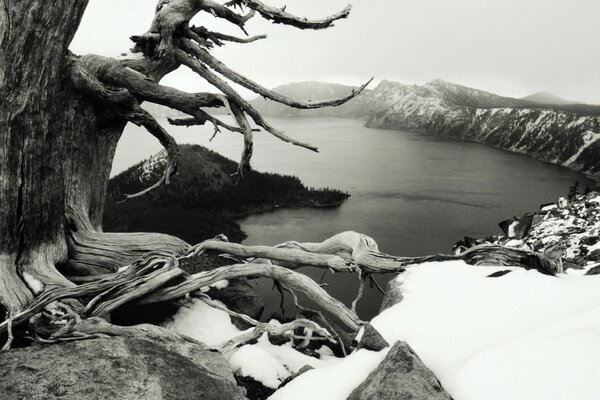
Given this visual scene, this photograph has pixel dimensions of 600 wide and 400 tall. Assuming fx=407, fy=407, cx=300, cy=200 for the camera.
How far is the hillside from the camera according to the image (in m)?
45.5

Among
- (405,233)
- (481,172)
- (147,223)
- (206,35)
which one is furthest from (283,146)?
(206,35)

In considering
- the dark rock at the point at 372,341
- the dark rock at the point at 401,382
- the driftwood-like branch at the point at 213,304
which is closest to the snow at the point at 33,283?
the driftwood-like branch at the point at 213,304

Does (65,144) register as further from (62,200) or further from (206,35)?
(206,35)

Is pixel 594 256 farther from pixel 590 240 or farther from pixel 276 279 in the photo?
pixel 276 279

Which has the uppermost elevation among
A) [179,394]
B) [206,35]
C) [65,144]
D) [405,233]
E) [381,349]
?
[206,35]

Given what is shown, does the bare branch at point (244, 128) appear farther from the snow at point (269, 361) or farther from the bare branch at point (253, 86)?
the snow at point (269, 361)

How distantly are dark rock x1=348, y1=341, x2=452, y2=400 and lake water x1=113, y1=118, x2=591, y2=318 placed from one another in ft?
17.8

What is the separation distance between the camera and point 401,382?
3189 millimetres

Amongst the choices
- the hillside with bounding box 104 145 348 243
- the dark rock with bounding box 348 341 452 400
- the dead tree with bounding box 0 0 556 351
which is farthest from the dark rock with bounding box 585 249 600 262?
the hillside with bounding box 104 145 348 243

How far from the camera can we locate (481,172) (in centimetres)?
7919

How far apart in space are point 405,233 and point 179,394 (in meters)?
35.2

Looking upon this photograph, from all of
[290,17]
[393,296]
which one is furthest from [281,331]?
[290,17]

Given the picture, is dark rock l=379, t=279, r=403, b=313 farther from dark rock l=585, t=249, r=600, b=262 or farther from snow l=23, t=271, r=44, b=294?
dark rock l=585, t=249, r=600, b=262

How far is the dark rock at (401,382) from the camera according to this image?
3.11 meters
